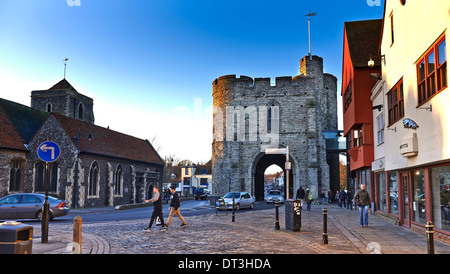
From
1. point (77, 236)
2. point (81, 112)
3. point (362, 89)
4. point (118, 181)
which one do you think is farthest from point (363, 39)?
point (81, 112)

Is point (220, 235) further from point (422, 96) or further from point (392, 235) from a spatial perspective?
point (422, 96)

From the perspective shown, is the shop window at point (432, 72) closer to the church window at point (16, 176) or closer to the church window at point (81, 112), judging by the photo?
the church window at point (16, 176)

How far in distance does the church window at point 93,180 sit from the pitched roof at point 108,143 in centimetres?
143

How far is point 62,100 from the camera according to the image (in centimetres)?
5103

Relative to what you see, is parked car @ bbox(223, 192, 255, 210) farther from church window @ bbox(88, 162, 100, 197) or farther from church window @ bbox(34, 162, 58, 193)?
church window @ bbox(34, 162, 58, 193)

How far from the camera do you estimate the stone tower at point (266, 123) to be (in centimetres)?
4369

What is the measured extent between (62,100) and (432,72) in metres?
48.4

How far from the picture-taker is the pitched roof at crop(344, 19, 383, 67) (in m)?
22.0

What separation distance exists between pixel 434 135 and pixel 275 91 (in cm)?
3413

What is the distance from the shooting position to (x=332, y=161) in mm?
46250

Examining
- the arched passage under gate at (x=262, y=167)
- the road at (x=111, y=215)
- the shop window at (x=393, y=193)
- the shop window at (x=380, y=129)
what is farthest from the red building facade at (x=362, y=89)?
the arched passage under gate at (x=262, y=167)

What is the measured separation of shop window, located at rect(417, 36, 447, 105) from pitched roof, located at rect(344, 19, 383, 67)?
353 inches

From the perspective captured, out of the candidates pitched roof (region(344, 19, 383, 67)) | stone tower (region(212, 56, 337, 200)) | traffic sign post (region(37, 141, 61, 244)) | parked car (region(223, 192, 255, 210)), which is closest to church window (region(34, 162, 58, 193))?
parked car (region(223, 192, 255, 210))
